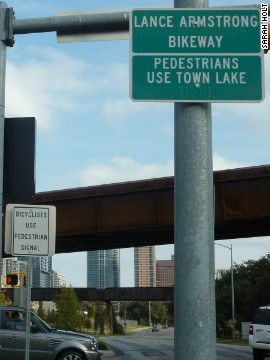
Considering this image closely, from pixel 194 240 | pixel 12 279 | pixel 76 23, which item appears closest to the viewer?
pixel 194 240

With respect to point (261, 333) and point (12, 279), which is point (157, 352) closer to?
point (12, 279)

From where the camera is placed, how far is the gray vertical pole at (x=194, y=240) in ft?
14.7

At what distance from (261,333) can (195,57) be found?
18333mm

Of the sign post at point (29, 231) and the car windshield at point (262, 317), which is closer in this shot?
the sign post at point (29, 231)

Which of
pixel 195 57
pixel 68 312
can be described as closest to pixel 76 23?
pixel 195 57

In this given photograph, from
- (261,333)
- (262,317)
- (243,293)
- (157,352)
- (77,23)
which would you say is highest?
(77,23)

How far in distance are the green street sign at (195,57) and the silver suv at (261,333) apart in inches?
696

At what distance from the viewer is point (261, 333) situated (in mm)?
21984

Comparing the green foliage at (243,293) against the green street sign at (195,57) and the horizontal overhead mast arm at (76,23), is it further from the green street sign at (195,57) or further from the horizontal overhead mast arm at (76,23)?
the green street sign at (195,57)

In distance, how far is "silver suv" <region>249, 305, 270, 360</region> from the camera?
2177 centimetres

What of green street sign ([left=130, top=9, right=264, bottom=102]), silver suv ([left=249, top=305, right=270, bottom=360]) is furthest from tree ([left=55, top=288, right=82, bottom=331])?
green street sign ([left=130, top=9, right=264, bottom=102])

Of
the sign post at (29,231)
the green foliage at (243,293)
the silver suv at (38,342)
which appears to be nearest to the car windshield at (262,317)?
the silver suv at (38,342)

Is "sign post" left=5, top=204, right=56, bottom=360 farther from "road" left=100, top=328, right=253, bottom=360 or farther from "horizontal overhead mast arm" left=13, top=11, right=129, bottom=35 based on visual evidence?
"road" left=100, top=328, right=253, bottom=360

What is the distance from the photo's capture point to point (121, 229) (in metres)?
29.5
